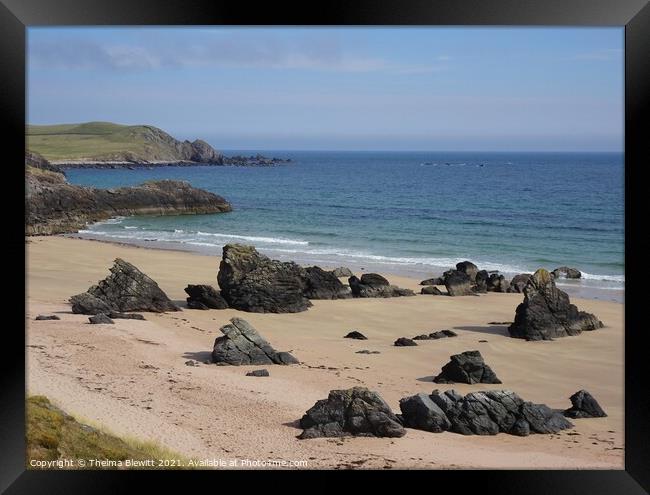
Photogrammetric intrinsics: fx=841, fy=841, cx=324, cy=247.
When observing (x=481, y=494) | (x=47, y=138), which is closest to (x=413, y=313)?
(x=481, y=494)

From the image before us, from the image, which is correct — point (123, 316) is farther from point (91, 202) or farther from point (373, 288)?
point (91, 202)

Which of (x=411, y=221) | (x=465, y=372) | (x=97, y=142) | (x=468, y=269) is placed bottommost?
(x=465, y=372)

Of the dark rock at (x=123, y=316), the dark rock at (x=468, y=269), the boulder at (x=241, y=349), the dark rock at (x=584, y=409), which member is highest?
the dark rock at (x=468, y=269)

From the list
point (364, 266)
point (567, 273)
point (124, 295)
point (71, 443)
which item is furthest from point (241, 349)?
point (364, 266)

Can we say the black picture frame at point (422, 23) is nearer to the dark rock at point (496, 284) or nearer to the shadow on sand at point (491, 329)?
the shadow on sand at point (491, 329)

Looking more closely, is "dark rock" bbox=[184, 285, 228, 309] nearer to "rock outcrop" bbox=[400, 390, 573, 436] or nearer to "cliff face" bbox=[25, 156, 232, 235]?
"rock outcrop" bbox=[400, 390, 573, 436]

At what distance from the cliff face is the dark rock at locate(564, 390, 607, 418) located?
23918 mm

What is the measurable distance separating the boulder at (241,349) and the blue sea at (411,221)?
36.8 ft

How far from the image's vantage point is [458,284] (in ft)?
67.8

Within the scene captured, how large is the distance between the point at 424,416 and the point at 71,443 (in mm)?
4045

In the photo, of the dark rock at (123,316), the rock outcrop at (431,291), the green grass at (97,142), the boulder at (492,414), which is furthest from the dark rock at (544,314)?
the green grass at (97,142)

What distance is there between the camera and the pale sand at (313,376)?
923 centimetres

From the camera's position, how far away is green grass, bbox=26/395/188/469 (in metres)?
8.14

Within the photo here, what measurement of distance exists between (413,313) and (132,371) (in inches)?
314
